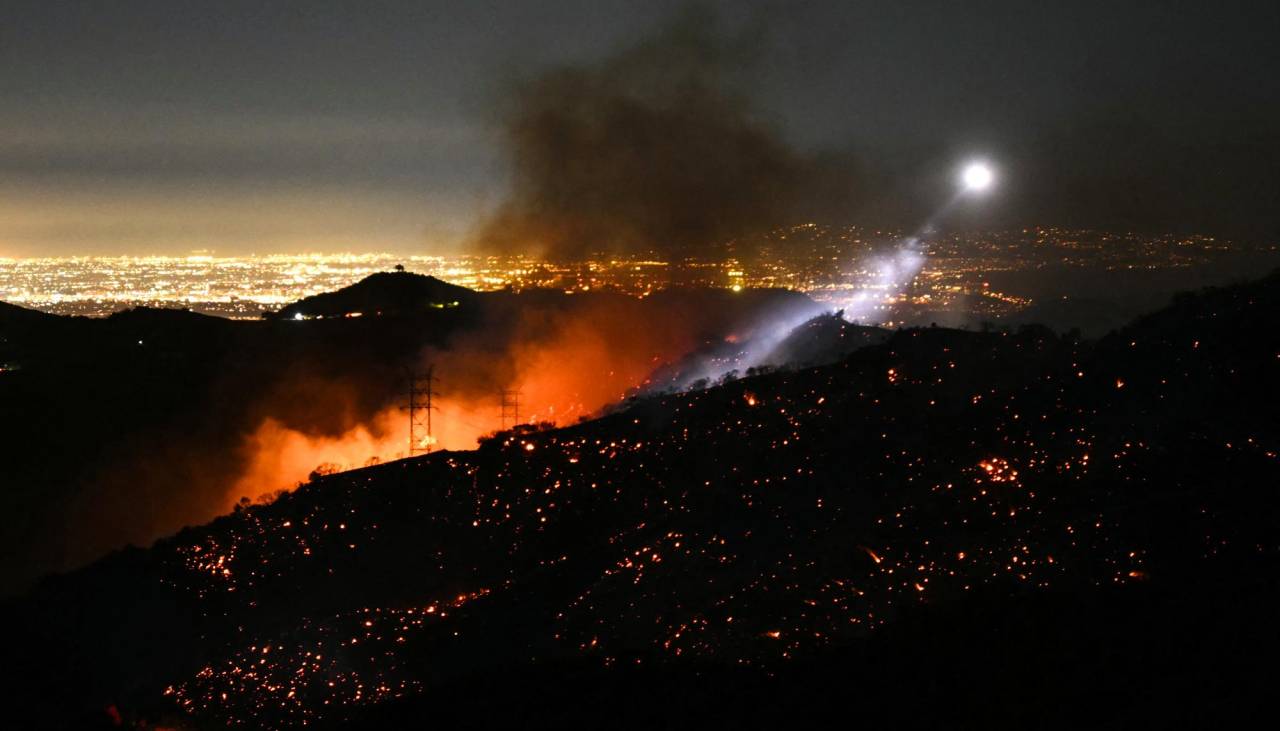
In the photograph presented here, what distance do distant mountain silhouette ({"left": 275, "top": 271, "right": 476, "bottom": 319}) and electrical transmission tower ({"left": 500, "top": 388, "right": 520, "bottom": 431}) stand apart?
12.6 meters

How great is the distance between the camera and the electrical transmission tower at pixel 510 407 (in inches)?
1066

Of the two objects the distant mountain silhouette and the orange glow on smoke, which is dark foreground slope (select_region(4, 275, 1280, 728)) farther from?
the distant mountain silhouette

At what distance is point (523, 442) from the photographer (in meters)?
11.3

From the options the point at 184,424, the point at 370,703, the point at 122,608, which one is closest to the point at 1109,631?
the point at 370,703

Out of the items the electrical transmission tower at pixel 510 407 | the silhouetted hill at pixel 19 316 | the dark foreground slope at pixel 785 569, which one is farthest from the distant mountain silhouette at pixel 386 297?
the dark foreground slope at pixel 785 569

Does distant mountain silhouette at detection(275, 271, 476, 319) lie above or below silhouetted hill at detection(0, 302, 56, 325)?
above

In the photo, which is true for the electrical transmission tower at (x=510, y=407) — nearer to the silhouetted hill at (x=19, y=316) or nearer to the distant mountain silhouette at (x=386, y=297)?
the distant mountain silhouette at (x=386, y=297)

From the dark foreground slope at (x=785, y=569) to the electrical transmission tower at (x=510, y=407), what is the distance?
15703 millimetres

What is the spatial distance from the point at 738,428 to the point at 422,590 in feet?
13.2

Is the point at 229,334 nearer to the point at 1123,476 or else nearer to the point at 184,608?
the point at 184,608

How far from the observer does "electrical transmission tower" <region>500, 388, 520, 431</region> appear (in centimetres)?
2708

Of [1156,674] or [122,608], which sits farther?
[122,608]

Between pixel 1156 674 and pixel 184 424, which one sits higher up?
pixel 1156 674

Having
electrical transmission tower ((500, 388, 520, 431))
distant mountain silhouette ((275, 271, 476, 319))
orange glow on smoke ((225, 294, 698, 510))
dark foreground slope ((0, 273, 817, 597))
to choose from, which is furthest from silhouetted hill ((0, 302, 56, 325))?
electrical transmission tower ((500, 388, 520, 431))
